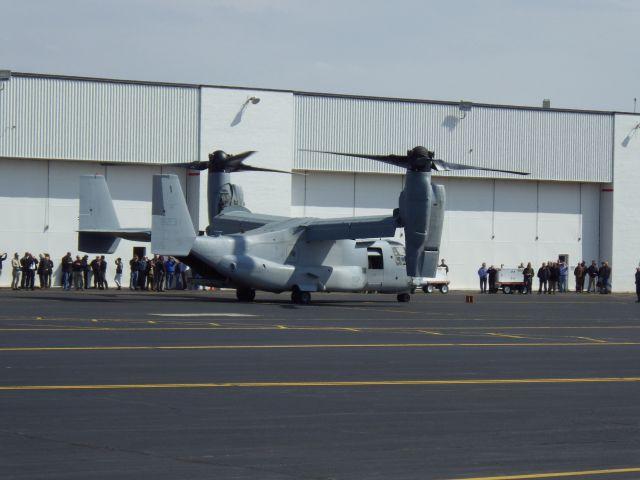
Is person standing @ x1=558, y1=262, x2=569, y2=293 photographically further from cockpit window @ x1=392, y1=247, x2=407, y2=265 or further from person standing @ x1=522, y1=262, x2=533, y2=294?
cockpit window @ x1=392, y1=247, x2=407, y2=265

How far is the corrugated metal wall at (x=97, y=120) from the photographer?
2203 inches

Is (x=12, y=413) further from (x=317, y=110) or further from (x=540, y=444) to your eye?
(x=317, y=110)

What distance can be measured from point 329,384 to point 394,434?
447 cm

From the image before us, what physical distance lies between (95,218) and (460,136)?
2962cm

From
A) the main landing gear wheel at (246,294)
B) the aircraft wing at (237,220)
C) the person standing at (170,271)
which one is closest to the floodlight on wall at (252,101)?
the person standing at (170,271)

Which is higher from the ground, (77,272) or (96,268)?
(96,268)

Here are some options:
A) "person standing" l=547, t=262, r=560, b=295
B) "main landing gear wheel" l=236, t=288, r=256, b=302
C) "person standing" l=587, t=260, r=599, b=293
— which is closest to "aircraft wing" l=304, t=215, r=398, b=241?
"main landing gear wheel" l=236, t=288, r=256, b=302

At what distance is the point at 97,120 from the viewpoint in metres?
57.7

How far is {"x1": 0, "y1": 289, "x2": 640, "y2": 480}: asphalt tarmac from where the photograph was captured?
35.7ft

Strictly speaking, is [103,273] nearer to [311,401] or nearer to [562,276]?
[562,276]

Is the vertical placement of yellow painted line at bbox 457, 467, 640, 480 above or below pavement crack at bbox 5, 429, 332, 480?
above

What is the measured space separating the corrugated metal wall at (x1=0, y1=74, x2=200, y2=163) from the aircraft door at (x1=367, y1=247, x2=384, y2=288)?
17849 millimetres

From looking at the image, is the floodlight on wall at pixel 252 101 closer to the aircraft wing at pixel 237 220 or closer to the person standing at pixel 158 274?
the person standing at pixel 158 274

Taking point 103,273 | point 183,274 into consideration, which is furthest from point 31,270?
point 183,274
